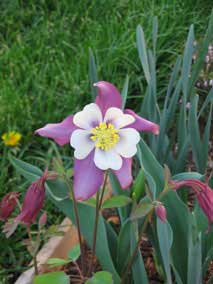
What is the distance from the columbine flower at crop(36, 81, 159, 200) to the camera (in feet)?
4.21

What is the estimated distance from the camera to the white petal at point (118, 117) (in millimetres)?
1293

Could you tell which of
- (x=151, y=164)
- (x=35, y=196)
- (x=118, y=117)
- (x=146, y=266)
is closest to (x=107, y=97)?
(x=118, y=117)

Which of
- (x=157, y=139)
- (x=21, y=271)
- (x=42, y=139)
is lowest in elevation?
(x=21, y=271)

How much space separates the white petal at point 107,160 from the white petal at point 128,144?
0.01 m

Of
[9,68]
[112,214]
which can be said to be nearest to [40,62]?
[9,68]

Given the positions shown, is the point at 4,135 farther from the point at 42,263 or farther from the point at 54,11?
the point at 54,11

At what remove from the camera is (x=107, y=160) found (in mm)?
1280

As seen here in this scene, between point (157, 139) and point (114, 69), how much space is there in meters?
1.02

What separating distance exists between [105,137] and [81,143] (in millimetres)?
47

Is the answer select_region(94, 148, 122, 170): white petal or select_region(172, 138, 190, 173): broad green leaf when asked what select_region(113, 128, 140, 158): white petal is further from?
select_region(172, 138, 190, 173): broad green leaf

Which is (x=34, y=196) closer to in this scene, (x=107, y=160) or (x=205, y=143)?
(x=107, y=160)

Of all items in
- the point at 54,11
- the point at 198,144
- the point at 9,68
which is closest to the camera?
the point at 198,144

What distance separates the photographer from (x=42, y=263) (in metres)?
2.01

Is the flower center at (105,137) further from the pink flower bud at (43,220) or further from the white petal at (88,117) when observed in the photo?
the pink flower bud at (43,220)
